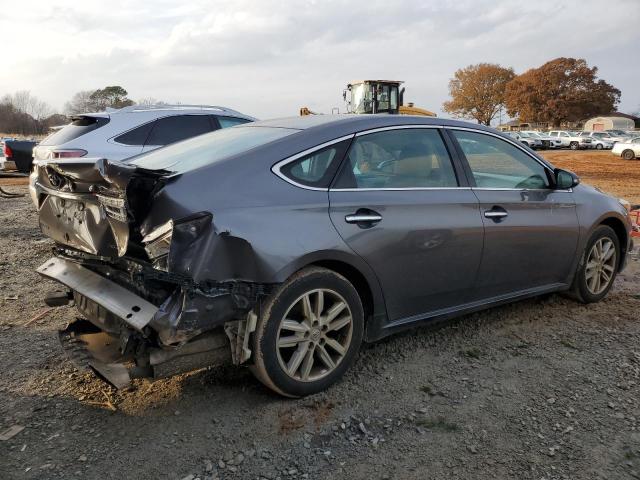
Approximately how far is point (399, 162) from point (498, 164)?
1.13 m

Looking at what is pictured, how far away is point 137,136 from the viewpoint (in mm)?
7504

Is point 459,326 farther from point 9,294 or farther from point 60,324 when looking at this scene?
point 9,294

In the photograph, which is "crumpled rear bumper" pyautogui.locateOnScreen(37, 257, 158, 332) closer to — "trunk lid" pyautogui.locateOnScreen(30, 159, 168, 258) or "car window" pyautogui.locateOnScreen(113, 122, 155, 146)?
"trunk lid" pyautogui.locateOnScreen(30, 159, 168, 258)

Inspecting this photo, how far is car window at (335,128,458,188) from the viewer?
3479mm

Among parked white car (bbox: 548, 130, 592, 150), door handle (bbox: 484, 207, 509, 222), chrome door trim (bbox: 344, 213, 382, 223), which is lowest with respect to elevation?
parked white car (bbox: 548, 130, 592, 150)

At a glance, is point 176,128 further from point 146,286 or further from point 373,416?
point 373,416

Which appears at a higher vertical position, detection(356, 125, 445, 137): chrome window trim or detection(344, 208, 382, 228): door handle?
detection(356, 125, 445, 137): chrome window trim

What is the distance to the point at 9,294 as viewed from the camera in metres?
5.20

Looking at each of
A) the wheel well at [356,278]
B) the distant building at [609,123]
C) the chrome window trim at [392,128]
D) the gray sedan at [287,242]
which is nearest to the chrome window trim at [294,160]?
the gray sedan at [287,242]

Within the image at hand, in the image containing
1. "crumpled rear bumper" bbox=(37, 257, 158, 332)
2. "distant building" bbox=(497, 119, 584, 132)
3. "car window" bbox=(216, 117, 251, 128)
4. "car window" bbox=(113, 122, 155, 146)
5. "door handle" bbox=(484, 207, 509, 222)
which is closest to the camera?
"crumpled rear bumper" bbox=(37, 257, 158, 332)

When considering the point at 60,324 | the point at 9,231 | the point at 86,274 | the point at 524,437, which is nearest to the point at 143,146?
the point at 9,231

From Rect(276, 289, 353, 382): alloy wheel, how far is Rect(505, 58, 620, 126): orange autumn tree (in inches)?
3288

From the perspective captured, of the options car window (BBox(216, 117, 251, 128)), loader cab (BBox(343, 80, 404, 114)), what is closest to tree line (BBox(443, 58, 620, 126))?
loader cab (BBox(343, 80, 404, 114))

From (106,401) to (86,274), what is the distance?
76cm
